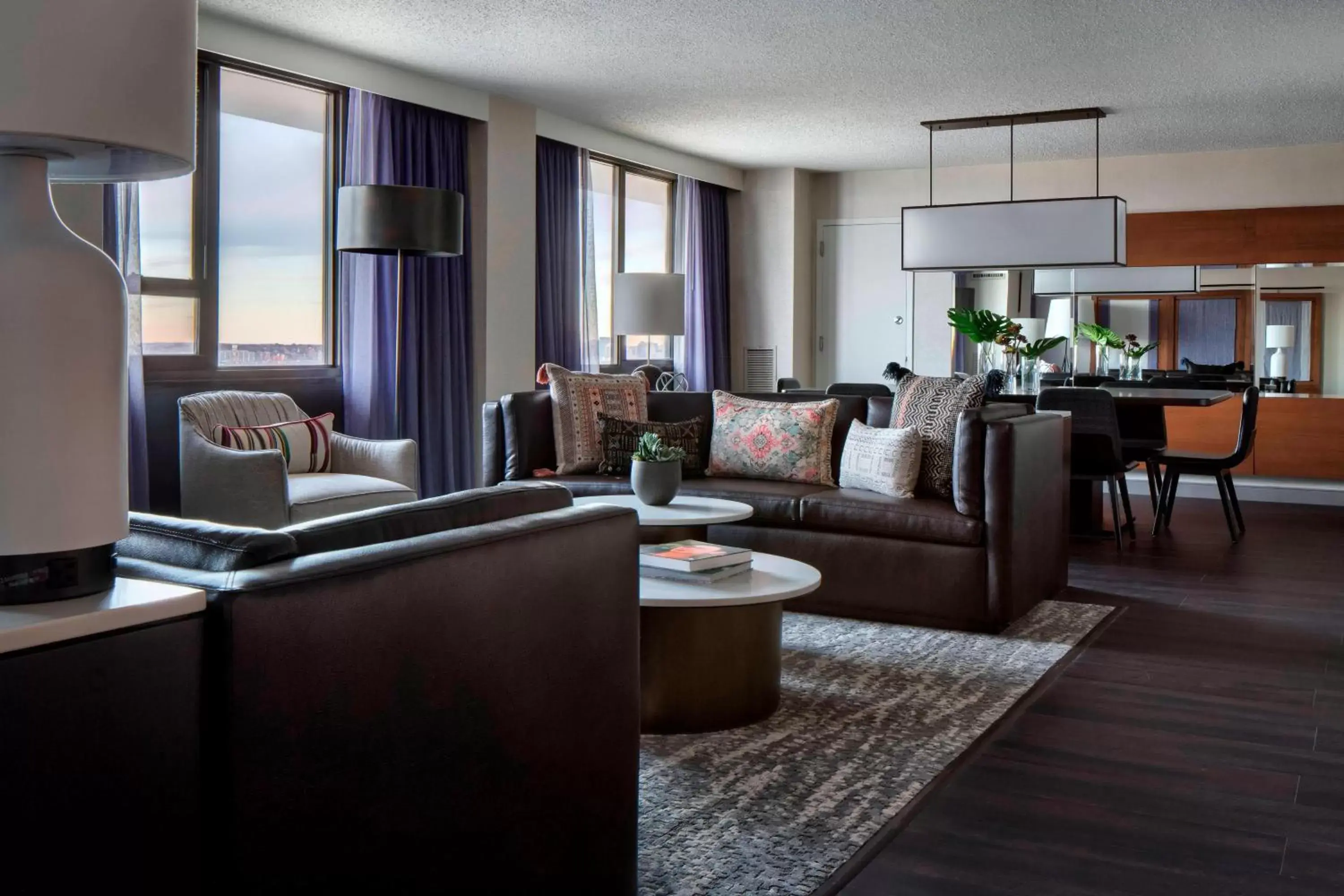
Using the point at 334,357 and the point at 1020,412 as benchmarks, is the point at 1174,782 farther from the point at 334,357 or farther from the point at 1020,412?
the point at 334,357

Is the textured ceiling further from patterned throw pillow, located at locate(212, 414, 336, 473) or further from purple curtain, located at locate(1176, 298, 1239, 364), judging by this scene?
patterned throw pillow, located at locate(212, 414, 336, 473)

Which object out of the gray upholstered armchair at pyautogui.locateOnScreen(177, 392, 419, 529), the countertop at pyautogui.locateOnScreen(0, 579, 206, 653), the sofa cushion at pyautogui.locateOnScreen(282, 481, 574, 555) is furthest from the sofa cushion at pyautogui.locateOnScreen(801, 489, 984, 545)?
the countertop at pyautogui.locateOnScreen(0, 579, 206, 653)

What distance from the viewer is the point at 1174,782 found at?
276 cm

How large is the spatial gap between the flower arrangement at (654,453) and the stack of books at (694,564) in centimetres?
61

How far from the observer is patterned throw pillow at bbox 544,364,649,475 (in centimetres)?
526

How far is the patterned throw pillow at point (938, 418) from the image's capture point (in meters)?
4.61

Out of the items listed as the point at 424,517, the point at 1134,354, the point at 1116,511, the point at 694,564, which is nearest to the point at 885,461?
the point at 694,564

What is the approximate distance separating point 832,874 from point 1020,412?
9.49ft

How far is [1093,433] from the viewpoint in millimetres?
6066

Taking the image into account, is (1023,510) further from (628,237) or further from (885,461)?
(628,237)

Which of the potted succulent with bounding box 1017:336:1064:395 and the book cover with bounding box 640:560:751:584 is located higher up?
the potted succulent with bounding box 1017:336:1064:395

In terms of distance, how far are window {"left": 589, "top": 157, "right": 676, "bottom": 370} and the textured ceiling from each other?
50 centimetres

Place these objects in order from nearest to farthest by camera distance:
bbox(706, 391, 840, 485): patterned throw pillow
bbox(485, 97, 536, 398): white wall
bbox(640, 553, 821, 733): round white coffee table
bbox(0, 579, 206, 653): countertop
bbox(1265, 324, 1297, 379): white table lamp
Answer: bbox(0, 579, 206, 653): countertop < bbox(640, 553, 821, 733): round white coffee table < bbox(706, 391, 840, 485): patterned throw pillow < bbox(485, 97, 536, 398): white wall < bbox(1265, 324, 1297, 379): white table lamp

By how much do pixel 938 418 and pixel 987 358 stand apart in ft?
12.4
